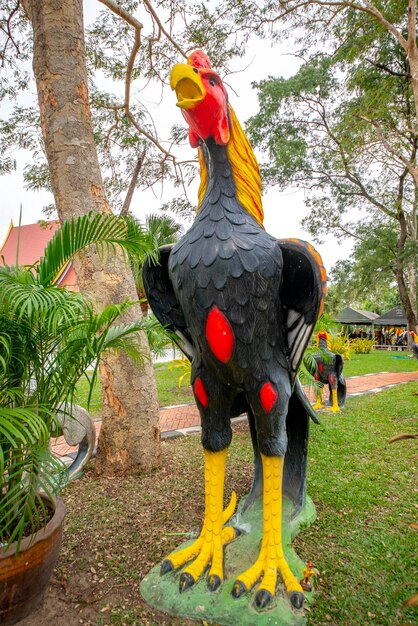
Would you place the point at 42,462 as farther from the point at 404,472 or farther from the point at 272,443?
the point at 404,472

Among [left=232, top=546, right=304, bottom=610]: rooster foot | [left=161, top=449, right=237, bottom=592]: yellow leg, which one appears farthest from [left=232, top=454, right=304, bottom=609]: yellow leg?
[left=161, top=449, right=237, bottom=592]: yellow leg

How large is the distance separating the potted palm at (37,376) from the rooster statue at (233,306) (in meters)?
0.49

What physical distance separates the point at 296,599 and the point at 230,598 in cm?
27

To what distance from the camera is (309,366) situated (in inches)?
220

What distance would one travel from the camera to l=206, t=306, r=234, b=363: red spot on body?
1579 millimetres

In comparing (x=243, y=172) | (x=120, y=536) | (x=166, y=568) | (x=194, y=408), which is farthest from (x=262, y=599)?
(x=194, y=408)

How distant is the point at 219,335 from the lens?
5.23 ft

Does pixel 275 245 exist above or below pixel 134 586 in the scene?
above

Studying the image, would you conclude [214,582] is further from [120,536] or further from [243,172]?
[243,172]

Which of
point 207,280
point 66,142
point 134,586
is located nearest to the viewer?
point 207,280

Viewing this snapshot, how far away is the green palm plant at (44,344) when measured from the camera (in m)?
1.70

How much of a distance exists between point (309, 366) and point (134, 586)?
13.4 ft

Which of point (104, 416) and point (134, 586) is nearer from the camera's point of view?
point (134, 586)

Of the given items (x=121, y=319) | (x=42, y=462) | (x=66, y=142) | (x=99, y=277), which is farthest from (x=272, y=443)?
(x=66, y=142)
